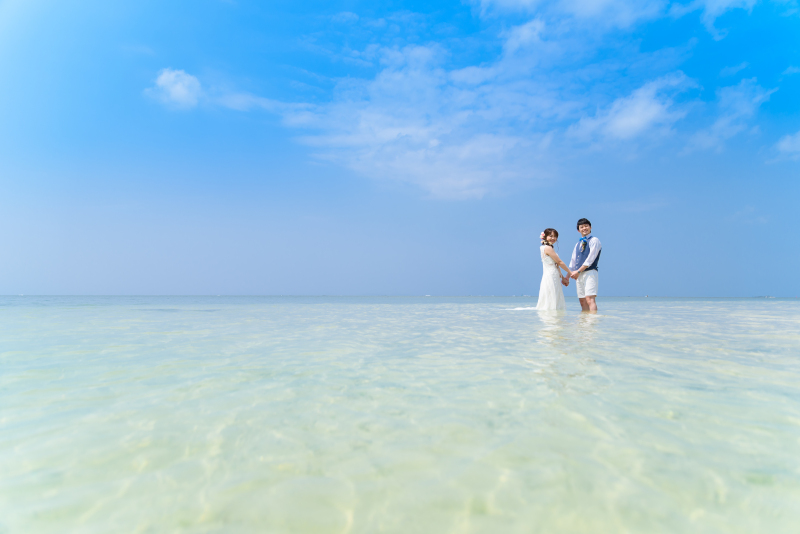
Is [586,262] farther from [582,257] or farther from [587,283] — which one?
[587,283]

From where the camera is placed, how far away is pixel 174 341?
22.9 ft

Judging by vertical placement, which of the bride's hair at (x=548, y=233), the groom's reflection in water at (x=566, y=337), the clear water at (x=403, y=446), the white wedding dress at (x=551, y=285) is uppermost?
the bride's hair at (x=548, y=233)

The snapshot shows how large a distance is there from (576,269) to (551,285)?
3.62 ft

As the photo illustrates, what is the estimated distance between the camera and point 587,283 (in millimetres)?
12234

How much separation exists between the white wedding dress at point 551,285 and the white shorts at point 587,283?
2.48ft

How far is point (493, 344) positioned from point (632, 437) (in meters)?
3.89

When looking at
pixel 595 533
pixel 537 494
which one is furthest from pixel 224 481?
pixel 595 533

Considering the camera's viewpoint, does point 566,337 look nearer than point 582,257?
Yes

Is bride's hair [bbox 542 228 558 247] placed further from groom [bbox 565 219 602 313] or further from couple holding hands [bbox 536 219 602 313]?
groom [bbox 565 219 602 313]

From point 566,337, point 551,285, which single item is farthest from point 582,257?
point 566,337

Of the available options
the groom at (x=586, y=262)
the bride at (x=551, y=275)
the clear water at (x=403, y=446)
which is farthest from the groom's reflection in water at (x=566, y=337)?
the bride at (x=551, y=275)

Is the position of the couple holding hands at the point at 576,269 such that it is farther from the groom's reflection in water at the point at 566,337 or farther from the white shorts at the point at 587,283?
the groom's reflection in water at the point at 566,337

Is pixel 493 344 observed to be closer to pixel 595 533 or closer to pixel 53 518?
pixel 595 533

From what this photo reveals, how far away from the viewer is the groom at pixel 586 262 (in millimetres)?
11609
